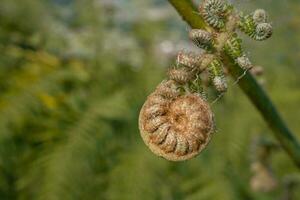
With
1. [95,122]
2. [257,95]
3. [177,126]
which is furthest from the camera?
[95,122]

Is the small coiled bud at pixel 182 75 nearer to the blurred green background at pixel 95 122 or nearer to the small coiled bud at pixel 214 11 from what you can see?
the small coiled bud at pixel 214 11

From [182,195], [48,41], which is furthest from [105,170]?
[48,41]

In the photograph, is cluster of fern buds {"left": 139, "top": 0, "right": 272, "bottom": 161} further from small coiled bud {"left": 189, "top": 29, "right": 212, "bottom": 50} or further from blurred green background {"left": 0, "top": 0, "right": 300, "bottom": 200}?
blurred green background {"left": 0, "top": 0, "right": 300, "bottom": 200}

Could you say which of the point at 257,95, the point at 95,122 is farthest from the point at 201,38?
the point at 95,122

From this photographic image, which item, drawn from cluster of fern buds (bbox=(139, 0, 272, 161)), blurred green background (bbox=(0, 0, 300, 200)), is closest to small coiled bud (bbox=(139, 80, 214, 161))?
cluster of fern buds (bbox=(139, 0, 272, 161))

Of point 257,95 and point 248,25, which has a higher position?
point 248,25

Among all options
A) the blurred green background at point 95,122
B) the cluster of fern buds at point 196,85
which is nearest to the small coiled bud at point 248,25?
the cluster of fern buds at point 196,85

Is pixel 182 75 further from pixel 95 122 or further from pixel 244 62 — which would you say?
pixel 95 122
